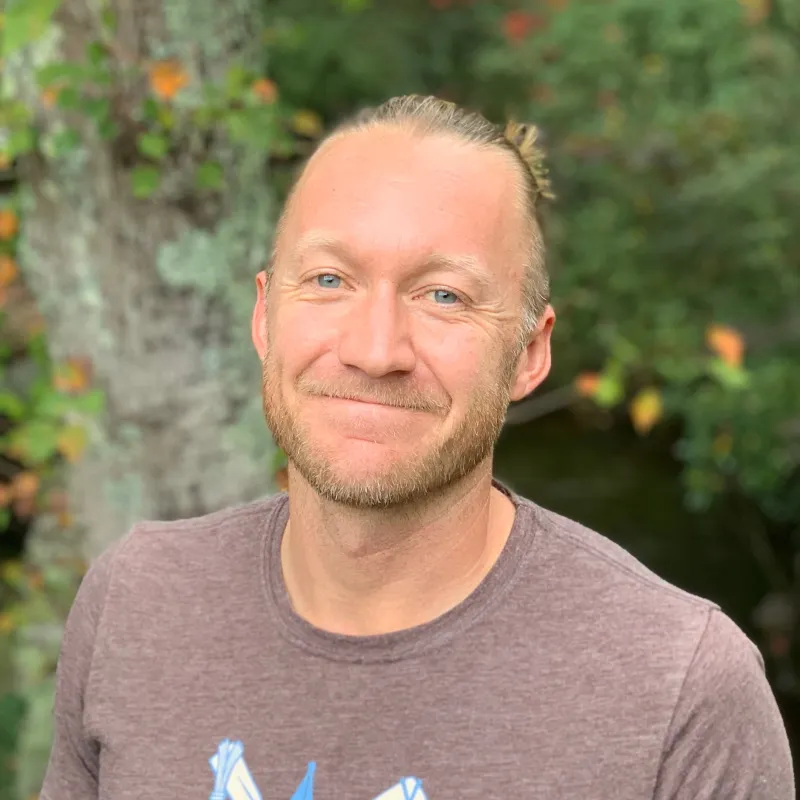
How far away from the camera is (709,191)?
227 inches

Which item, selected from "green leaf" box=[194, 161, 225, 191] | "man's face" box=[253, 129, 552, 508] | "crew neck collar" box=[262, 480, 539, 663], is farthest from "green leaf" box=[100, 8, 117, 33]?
"crew neck collar" box=[262, 480, 539, 663]

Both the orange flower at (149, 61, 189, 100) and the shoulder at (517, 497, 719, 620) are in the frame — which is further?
the orange flower at (149, 61, 189, 100)

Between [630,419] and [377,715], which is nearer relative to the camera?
Result: [377,715]

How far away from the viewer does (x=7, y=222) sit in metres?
3.08

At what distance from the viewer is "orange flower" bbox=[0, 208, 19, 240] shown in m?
3.07

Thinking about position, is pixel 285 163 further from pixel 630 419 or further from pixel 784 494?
pixel 630 419

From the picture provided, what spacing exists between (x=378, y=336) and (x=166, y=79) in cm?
131

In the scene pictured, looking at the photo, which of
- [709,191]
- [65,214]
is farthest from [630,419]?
[65,214]

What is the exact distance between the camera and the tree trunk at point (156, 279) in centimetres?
266

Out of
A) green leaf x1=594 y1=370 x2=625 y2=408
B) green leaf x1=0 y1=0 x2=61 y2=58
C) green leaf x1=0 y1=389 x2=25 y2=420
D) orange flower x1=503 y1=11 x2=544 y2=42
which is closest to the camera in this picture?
green leaf x1=0 y1=0 x2=61 y2=58

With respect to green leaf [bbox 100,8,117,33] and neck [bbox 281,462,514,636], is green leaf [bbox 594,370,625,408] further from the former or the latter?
green leaf [bbox 100,8,117,33]

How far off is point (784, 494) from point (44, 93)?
17.5 feet

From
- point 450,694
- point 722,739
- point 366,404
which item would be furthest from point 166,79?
point 722,739

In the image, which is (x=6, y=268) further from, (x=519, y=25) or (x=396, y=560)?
(x=519, y=25)
